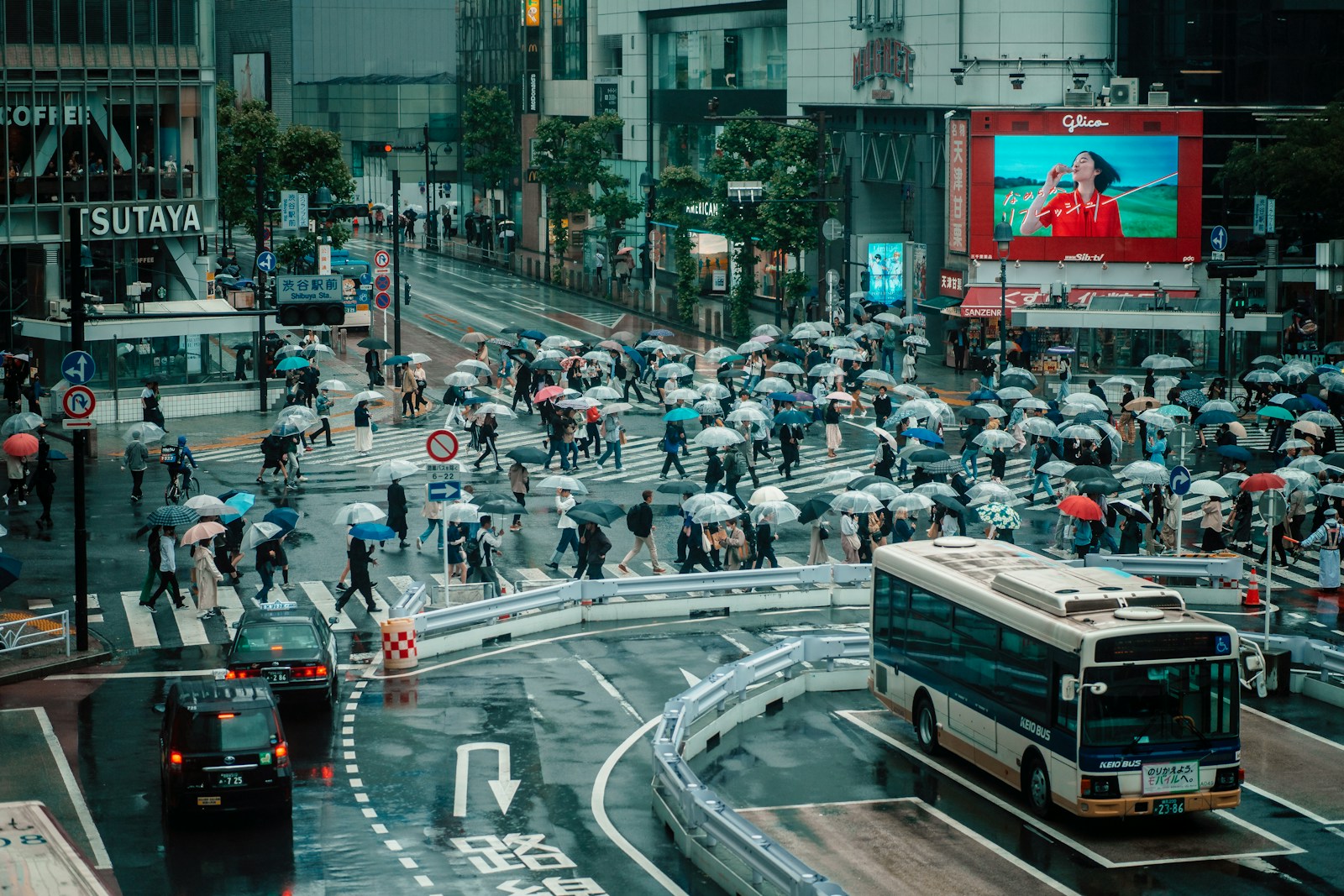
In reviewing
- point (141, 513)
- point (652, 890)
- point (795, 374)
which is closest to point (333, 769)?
point (652, 890)

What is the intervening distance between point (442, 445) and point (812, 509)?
7.36 meters

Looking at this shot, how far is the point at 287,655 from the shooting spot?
25297 mm

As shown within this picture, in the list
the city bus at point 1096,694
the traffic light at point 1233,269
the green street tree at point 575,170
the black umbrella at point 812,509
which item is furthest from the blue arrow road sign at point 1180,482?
the green street tree at point 575,170

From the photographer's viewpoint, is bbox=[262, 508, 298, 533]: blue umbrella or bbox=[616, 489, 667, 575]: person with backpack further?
bbox=[616, 489, 667, 575]: person with backpack

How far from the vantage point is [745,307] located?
72750 millimetres

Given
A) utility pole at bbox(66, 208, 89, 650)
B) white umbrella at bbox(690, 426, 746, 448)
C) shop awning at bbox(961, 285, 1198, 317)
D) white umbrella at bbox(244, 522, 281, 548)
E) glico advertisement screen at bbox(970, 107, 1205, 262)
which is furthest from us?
glico advertisement screen at bbox(970, 107, 1205, 262)

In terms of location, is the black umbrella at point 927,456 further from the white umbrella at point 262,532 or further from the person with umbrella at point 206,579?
the person with umbrella at point 206,579

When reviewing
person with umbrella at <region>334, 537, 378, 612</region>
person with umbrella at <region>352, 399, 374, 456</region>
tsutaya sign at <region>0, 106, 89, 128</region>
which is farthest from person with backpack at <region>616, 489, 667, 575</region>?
tsutaya sign at <region>0, 106, 89, 128</region>

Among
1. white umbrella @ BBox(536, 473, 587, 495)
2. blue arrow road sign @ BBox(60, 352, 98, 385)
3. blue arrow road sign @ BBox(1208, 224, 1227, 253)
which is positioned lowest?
white umbrella @ BBox(536, 473, 587, 495)

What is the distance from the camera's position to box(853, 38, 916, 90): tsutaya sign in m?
72.9

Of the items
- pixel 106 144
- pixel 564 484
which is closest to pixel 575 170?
pixel 106 144

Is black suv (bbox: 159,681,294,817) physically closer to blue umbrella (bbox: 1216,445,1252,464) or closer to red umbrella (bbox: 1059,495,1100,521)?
red umbrella (bbox: 1059,495,1100,521)

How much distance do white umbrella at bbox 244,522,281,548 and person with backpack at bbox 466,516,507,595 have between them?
A: 352 centimetres

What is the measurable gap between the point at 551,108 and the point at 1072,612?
97292mm
